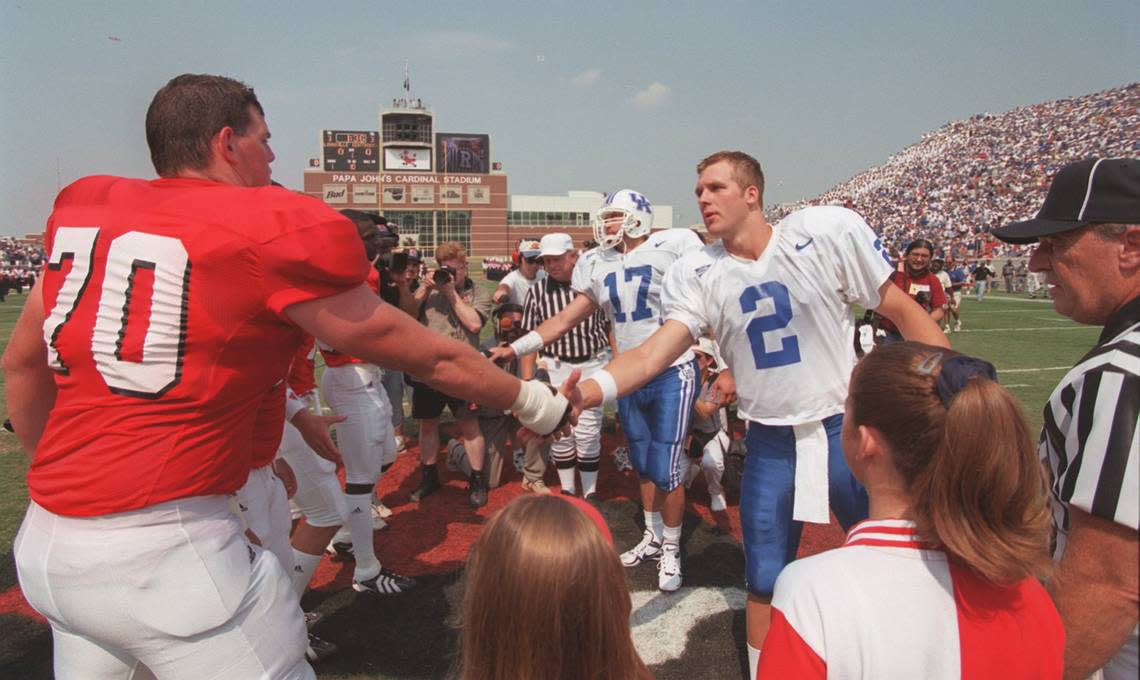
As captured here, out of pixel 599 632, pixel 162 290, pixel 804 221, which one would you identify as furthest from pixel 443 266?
pixel 599 632

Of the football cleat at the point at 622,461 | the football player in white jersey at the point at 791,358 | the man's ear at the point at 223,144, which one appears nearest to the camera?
the man's ear at the point at 223,144

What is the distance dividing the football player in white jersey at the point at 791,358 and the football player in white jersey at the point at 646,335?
3.26ft

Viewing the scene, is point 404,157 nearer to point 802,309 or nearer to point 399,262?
point 399,262

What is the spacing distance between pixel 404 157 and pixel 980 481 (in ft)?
277

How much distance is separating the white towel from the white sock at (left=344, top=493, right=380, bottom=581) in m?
2.53

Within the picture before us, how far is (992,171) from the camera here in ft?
176

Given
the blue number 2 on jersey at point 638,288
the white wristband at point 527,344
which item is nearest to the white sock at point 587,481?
the blue number 2 on jersey at point 638,288

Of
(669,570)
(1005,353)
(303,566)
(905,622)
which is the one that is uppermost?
(905,622)

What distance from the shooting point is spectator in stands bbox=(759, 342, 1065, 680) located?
4.37 ft

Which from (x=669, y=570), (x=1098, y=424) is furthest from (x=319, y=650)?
(x=1098, y=424)

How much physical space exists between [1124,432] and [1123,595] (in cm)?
33

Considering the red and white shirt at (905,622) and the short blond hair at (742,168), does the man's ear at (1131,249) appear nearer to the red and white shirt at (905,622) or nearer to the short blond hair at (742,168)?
the red and white shirt at (905,622)

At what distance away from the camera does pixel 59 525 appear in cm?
173

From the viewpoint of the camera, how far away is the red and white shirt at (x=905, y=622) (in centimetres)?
134
